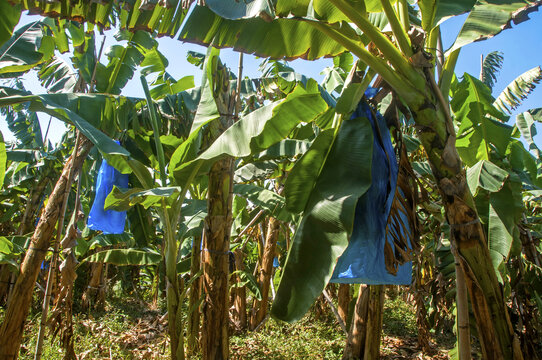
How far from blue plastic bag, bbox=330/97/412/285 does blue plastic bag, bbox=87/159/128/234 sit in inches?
93.1

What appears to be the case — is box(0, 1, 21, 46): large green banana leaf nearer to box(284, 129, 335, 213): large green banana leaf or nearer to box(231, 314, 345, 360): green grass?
box(284, 129, 335, 213): large green banana leaf

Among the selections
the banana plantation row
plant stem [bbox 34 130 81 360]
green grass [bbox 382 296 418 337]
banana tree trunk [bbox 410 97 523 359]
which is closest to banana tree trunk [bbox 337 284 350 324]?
green grass [bbox 382 296 418 337]

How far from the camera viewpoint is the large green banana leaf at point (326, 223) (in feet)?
5.98

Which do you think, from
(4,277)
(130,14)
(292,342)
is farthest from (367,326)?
(4,277)

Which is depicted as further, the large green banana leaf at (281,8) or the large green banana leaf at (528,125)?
the large green banana leaf at (528,125)

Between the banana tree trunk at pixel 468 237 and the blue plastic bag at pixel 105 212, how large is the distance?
287cm

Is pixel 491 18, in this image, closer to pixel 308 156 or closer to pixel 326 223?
pixel 308 156

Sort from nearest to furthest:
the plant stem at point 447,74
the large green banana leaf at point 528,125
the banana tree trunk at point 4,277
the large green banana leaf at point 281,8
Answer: the large green banana leaf at point 281,8 → the plant stem at point 447,74 → the large green banana leaf at point 528,125 → the banana tree trunk at point 4,277

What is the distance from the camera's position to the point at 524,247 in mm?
4750

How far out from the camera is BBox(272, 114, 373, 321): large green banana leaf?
1821 mm

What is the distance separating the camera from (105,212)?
3.52 metres

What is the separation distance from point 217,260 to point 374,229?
1.52m

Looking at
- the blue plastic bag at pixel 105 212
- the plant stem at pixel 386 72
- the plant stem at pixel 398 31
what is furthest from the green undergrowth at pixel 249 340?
the plant stem at pixel 398 31

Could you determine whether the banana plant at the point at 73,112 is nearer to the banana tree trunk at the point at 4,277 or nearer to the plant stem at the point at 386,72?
the plant stem at the point at 386,72
